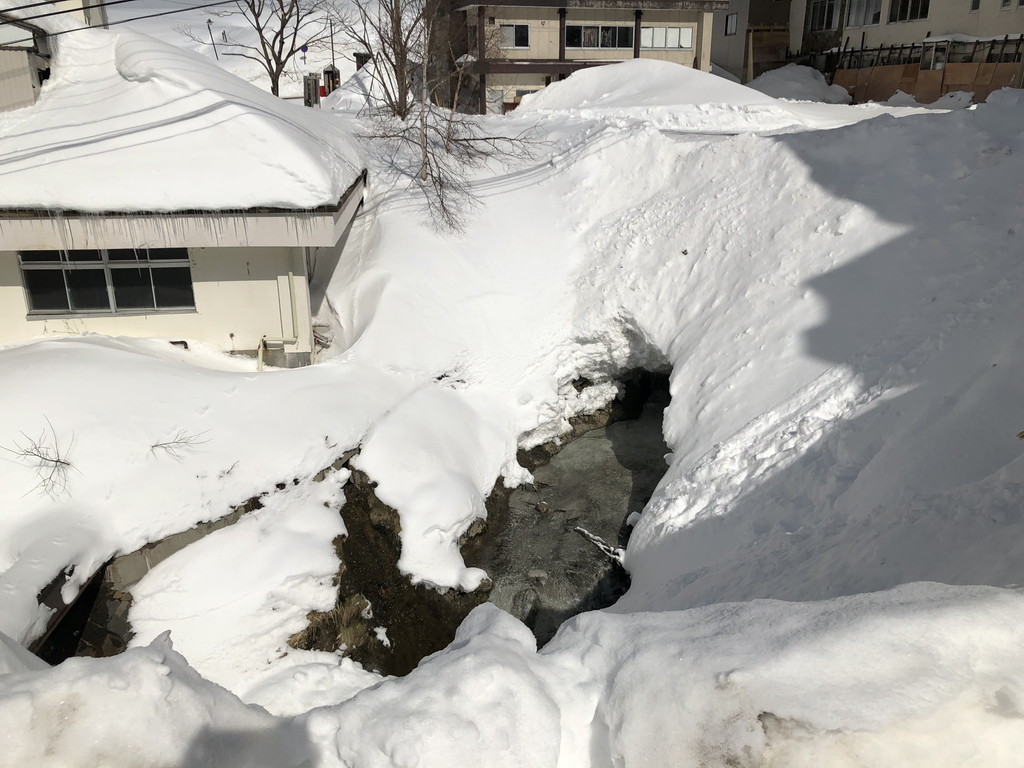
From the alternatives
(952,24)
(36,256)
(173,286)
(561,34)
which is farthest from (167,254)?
(952,24)

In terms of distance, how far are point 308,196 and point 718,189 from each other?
8.15 meters

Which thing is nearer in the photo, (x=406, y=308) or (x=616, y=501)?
(x=616, y=501)

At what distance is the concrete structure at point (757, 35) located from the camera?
31.9m

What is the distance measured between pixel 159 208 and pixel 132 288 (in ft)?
6.53

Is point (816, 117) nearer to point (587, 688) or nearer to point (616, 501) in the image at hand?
point (616, 501)

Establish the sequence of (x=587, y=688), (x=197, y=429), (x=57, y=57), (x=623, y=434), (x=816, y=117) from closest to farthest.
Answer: (x=587, y=688) < (x=197, y=429) < (x=57, y=57) < (x=623, y=434) < (x=816, y=117)

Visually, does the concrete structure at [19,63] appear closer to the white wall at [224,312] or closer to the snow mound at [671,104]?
the white wall at [224,312]

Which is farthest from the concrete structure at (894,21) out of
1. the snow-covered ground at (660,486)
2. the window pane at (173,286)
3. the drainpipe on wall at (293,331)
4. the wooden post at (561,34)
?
the window pane at (173,286)

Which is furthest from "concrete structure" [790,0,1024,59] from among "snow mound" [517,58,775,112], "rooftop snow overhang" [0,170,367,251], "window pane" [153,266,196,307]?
"window pane" [153,266,196,307]

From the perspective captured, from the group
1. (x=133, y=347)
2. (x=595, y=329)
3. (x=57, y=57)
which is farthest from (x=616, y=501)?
(x=57, y=57)

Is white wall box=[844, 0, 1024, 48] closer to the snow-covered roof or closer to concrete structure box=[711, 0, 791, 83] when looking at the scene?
concrete structure box=[711, 0, 791, 83]

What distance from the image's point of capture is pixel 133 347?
11.0 meters

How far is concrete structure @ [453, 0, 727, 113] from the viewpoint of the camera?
2583cm

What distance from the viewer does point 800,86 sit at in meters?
27.8
